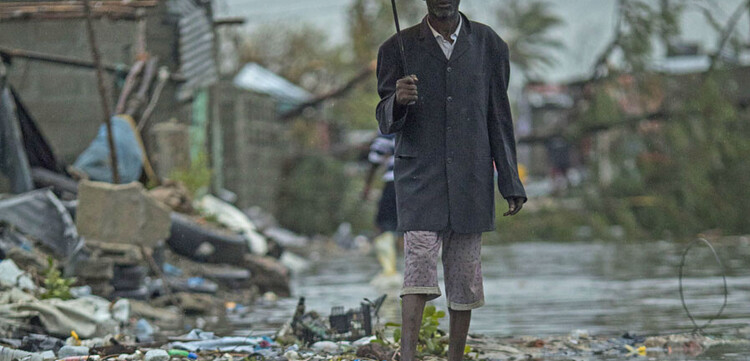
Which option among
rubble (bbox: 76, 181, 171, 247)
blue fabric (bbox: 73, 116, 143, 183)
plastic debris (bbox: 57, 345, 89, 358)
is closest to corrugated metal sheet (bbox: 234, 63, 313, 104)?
blue fabric (bbox: 73, 116, 143, 183)

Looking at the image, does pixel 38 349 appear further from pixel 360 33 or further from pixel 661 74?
pixel 360 33

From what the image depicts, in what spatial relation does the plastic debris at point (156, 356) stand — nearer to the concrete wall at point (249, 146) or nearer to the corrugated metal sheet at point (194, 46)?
the corrugated metal sheet at point (194, 46)

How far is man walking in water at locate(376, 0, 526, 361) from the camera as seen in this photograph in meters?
4.99

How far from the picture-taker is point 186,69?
529 inches

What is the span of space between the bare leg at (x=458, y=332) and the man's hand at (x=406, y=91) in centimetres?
98

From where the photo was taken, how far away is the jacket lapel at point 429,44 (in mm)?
5113

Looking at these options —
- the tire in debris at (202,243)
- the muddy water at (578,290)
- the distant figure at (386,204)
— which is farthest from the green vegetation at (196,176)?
the distant figure at (386,204)

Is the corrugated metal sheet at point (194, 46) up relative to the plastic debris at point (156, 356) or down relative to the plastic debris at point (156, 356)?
up

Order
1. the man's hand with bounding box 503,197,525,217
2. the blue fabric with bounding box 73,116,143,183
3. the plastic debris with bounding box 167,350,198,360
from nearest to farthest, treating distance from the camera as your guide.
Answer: the man's hand with bounding box 503,197,525,217
the plastic debris with bounding box 167,350,198,360
the blue fabric with bounding box 73,116,143,183

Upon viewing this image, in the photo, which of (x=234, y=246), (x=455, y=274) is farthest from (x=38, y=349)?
(x=234, y=246)

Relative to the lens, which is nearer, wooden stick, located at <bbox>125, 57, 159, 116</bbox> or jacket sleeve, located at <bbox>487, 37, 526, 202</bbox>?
jacket sleeve, located at <bbox>487, 37, 526, 202</bbox>

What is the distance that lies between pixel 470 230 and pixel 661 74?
13446mm

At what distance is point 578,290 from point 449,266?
618cm

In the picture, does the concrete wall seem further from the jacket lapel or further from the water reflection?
the jacket lapel
